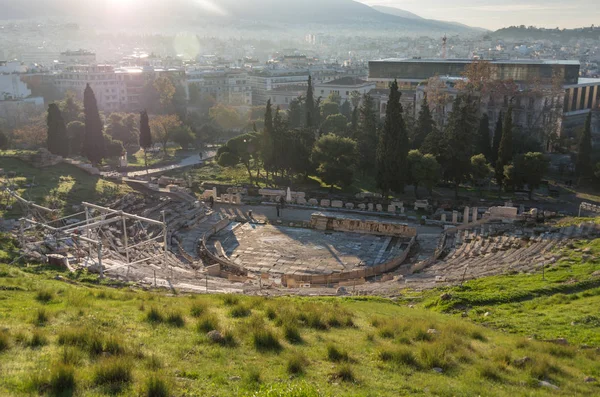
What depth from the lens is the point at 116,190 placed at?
3491 cm

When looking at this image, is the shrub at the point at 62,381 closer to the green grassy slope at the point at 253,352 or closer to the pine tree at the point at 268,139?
the green grassy slope at the point at 253,352

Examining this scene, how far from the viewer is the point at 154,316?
43.3ft

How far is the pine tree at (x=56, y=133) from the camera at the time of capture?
136 feet

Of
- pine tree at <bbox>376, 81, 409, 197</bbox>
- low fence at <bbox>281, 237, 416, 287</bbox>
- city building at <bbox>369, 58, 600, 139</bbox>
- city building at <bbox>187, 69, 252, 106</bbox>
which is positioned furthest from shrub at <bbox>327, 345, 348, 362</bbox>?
city building at <bbox>187, 69, 252, 106</bbox>

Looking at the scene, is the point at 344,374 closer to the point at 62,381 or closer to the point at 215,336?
the point at 215,336

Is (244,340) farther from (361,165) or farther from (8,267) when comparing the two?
(361,165)

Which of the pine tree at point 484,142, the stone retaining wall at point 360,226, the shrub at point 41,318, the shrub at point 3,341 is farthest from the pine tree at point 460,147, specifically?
the shrub at point 3,341

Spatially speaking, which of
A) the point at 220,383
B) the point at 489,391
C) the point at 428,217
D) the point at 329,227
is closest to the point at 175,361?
the point at 220,383

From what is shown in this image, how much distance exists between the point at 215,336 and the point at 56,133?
3518 centimetres

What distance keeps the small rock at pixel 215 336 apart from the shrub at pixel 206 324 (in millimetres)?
474

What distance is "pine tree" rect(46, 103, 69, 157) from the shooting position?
41594 mm

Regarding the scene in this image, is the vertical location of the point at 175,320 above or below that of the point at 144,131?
below

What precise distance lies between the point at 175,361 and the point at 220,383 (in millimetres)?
1343

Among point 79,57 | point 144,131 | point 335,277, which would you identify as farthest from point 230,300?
point 79,57
